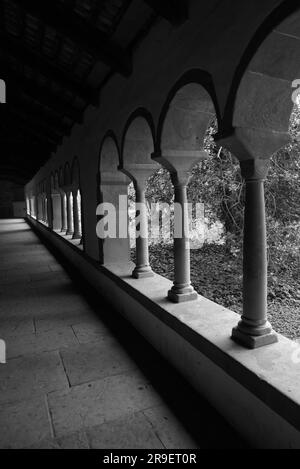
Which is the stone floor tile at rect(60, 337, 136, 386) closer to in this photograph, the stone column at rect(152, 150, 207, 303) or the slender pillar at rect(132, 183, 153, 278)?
the stone column at rect(152, 150, 207, 303)

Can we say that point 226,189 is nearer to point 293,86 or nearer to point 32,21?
point 32,21

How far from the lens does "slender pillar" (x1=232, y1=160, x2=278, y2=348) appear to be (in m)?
2.04

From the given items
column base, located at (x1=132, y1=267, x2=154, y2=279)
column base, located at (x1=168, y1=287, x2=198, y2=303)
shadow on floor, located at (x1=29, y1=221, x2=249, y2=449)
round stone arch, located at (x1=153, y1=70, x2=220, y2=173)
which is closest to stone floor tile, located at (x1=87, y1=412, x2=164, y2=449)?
shadow on floor, located at (x1=29, y1=221, x2=249, y2=449)

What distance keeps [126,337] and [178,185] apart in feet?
5.00

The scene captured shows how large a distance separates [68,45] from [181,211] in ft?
8.81

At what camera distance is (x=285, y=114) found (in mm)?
2037

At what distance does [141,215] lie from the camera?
3818mm

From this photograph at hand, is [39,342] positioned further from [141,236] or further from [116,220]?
[116,220]

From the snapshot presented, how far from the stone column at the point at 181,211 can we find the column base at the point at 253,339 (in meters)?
0.83

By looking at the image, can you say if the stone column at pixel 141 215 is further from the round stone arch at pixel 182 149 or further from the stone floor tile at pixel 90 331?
the round stone arch at pixel 182 149

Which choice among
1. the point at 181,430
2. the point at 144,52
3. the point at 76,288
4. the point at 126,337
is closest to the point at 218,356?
the point at 181,430

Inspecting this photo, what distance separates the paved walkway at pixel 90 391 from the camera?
1886mm

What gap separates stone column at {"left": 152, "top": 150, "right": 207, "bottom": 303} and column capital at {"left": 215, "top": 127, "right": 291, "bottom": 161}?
89 centimetres

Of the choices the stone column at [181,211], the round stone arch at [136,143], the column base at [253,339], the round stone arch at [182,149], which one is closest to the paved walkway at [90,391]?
the column base at [253,339]
